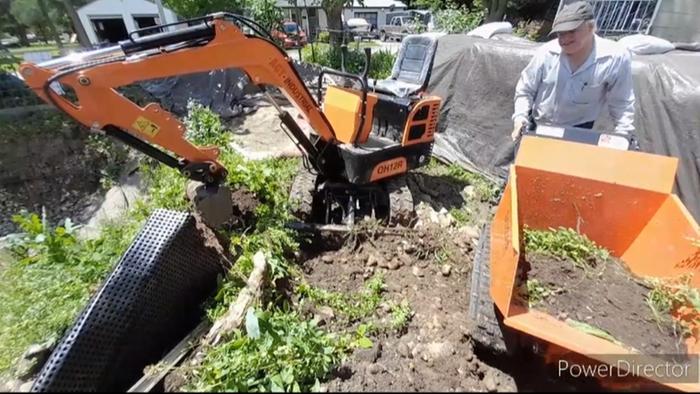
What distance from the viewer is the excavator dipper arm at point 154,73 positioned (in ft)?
6.81

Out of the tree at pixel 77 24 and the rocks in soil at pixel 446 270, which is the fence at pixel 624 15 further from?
the tree at pixel 77 24

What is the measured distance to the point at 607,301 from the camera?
6.02 feet

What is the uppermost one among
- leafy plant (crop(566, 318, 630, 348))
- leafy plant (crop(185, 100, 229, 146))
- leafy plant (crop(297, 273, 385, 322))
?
leafy plant (crop(566, 318, 630, 348))

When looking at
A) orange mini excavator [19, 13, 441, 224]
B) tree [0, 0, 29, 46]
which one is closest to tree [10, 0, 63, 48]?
tree [0, 0, 29, 46]

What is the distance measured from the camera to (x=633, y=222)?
220 centimetres

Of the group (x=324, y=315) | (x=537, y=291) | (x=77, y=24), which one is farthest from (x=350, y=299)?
(x=77, y=24)

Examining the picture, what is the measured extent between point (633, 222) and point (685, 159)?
2.10 metres

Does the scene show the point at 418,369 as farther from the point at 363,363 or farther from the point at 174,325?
the point at 174,325

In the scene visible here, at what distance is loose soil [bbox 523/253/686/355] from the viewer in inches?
65.0

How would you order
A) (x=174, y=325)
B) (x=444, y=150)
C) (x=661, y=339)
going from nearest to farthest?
(x=661, y=339) < (x=174, y=325) < (x=444, y=150)

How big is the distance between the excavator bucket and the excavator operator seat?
189 centimetres

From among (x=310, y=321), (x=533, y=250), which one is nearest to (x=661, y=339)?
(x=533, y=250)

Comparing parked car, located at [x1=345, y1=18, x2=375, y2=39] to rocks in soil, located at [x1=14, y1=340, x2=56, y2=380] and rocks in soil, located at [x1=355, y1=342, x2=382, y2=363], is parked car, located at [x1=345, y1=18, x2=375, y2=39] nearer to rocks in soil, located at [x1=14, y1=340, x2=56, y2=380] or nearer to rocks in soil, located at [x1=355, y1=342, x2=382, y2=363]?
rocks in soil, located at [x1=355, y1=342, x2=382, y2=363]

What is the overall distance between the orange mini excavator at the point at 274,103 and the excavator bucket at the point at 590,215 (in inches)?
55.6
